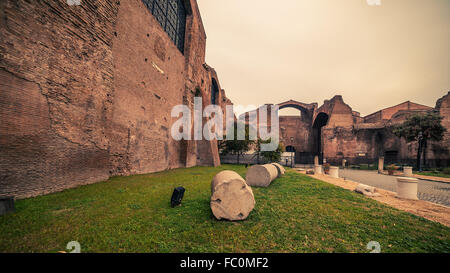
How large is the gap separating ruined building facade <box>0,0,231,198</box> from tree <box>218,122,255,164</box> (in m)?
11.5

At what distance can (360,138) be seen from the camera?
26922 millimetres

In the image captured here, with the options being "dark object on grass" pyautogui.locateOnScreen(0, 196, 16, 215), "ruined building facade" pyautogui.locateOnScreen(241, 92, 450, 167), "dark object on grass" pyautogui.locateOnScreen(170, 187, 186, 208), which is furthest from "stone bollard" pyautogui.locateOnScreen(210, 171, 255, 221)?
"ruined building facade" pyautogui.locateOnScreen(241, 92, 450, 167)

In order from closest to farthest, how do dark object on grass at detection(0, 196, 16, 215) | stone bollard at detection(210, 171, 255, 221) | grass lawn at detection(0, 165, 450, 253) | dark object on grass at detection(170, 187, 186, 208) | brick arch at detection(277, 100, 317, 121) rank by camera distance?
grass lawn at detection(0, 165, 450, 253)
dark object on grass at detection(0, 196, 16, 215)
stone bollard at detection(210, 171, 255, 221)
dark object on grass at detection(170, 187, 186, 208)
brick arch at detection(277, 100, 317, 121)

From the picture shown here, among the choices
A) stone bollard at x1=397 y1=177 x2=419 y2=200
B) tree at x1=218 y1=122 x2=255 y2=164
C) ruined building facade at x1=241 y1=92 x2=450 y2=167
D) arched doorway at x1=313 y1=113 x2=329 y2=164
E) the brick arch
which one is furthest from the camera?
the brick arch

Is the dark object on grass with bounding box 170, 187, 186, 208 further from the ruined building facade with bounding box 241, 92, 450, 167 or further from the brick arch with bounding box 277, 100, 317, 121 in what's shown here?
the brick arch with bounding box 277, 100, 317, 121

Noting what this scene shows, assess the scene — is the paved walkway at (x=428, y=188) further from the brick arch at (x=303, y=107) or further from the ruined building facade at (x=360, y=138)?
the brick arch at (x=303, y=107)

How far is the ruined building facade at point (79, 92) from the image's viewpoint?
4.30 m

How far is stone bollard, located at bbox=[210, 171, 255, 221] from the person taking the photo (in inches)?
137

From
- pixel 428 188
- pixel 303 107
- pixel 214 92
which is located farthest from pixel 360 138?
pixel 214 92

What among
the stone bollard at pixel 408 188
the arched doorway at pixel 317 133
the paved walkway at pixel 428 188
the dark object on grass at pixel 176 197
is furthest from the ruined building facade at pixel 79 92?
the arched doorway at pixel 317 133

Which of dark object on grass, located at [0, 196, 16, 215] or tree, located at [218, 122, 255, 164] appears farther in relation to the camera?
tree, located at [218, 122, 255, 164]

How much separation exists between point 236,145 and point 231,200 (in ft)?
61.5
